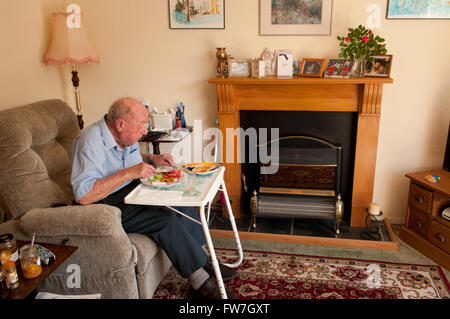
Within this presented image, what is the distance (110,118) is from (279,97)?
1.24 meters

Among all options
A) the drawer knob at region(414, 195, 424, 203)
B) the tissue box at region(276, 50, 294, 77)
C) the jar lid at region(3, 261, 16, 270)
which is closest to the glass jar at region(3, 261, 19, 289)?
the jar lid at region(3, 261, 16, 270)

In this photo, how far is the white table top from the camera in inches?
71.8

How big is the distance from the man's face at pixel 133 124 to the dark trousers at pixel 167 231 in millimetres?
331

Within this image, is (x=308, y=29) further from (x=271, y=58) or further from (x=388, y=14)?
(x=388, y=14)

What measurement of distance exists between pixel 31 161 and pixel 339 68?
1.97 meters

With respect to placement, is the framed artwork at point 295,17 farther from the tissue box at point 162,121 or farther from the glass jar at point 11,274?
the glass jar at point 11,274

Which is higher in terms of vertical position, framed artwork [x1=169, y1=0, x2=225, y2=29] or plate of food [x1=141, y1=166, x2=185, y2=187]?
framed artwork [x1=169, y1=0, x2=225, y2=29]

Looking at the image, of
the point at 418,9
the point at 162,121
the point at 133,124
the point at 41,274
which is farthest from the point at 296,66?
the point at 41,274

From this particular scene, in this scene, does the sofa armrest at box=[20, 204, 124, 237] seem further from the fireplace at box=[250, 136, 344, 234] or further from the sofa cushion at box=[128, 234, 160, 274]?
the fireplace at box=[250, 136, 344, 234]

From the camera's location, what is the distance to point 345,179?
9.72 ft

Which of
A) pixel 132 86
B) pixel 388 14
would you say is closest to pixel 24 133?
pixel 132 86

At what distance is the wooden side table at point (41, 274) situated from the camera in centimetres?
152

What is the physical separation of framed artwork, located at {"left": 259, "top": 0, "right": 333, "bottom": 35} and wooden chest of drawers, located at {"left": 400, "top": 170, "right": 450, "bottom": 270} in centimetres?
119
